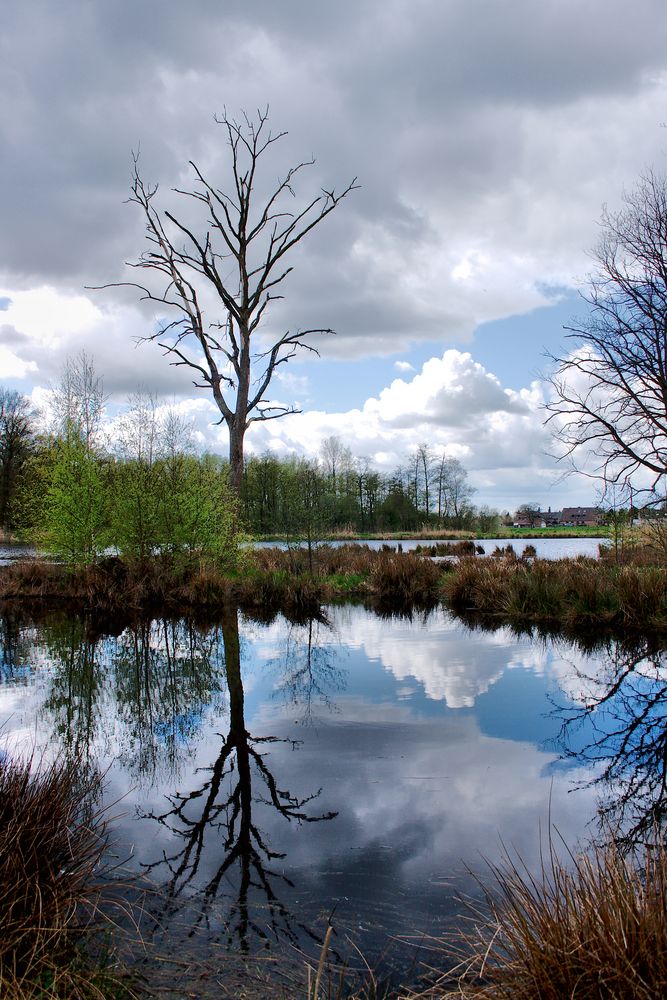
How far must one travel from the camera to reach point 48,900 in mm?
2990

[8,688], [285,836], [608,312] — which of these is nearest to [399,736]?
[285,836]

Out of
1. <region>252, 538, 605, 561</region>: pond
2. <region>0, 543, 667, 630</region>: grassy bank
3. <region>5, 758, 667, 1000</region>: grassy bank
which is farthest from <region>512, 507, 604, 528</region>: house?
<region>5, 758, 667, 1000</region>: grassy bank

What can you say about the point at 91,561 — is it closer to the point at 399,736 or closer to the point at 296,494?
the point at 296,494

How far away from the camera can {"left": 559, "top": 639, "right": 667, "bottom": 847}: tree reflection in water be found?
15.3 feet

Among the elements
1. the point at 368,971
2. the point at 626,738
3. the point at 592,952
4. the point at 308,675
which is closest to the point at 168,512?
the point at 308,675

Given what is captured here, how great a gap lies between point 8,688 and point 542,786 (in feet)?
22.4

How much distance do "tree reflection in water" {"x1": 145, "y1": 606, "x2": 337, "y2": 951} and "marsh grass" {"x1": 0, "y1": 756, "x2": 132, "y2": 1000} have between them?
1.82 feet

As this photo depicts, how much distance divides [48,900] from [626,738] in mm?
5532

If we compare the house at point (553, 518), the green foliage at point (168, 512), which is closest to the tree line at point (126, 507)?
the green foliage at point (168, 512)

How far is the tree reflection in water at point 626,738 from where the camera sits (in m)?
4.67

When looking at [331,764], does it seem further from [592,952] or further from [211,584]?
[211,584]

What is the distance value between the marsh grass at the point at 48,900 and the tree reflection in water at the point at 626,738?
10.5 ft

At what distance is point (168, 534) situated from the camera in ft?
61.0

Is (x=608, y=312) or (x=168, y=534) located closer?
(x=168, y=534)
